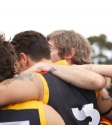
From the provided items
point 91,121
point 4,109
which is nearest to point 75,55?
point 91,121

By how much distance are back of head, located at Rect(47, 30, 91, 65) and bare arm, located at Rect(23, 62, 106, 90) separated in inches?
31.1

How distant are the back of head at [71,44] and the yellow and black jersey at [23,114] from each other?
4.69 feet

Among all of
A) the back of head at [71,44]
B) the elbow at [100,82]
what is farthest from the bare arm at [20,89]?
the back of head at [71,44]

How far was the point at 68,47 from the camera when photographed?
354 cm

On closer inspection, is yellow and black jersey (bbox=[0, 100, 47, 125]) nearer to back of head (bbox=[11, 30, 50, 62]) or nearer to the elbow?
the elbow

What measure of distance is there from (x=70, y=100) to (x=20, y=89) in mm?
551

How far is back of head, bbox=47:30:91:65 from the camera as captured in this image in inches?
→ 139

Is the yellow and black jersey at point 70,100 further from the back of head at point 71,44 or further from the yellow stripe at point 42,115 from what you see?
the back of head at point 71,44

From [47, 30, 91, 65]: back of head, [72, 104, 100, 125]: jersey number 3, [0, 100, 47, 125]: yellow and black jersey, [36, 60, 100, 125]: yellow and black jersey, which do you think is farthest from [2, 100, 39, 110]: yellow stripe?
[47, 30, 91, 65]: back of head

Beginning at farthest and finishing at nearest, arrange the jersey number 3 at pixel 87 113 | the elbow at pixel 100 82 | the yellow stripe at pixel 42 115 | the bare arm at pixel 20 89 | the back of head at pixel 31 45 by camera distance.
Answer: the back of head at pixel 31 45 < the elbow at pixel 100 82 < the jersey number 3 at pixel 87 113 < the yellow stripe at pixel 42 115 < the bare arm at pixel 20 89

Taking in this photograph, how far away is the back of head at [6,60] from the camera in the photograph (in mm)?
2201

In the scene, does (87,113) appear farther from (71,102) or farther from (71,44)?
(71,44)

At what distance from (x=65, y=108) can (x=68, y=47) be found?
119 centimetres

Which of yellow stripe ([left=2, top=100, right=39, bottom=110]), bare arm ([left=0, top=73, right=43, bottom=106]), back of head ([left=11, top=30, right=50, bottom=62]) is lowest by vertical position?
yellow stripe ([left=2, top=100, right=39, bottom=110])
